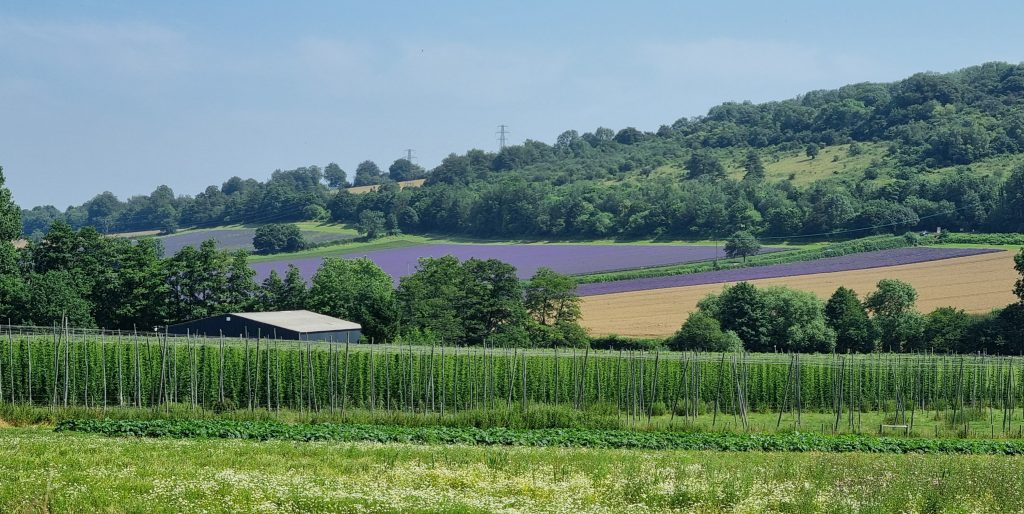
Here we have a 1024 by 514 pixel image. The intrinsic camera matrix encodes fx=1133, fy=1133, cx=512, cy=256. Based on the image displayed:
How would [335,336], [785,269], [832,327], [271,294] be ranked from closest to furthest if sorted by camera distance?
[335,336] < [832,327] < [271,294] < [785,269]

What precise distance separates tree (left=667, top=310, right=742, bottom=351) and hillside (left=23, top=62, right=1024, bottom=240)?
58188mm

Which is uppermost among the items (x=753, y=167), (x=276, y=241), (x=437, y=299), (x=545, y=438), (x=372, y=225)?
(x=753, y=167)

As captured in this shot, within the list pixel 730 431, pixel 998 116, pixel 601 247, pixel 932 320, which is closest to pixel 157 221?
pixel 601 247

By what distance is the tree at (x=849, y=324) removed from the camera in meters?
69.2

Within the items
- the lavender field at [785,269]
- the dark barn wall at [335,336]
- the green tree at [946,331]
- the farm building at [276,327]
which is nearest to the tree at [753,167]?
the lavender field at [785,269]

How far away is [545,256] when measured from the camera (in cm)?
12325

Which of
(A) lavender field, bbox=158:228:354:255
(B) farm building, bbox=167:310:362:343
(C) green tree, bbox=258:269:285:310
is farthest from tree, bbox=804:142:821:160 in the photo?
(B) farm building, bbox=167:310:362:343

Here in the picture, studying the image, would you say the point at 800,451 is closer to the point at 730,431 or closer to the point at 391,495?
the point at 730,431

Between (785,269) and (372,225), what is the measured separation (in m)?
65.2

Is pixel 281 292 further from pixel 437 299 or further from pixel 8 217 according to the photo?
pixel 8 217

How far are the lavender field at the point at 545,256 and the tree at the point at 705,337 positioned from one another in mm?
36330

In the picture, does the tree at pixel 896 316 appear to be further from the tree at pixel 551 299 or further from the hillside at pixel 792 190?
the hillside at pixel 792 190

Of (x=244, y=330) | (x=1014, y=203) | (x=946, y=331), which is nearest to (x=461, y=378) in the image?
(x=244, y=330)

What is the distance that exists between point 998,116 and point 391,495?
155m
